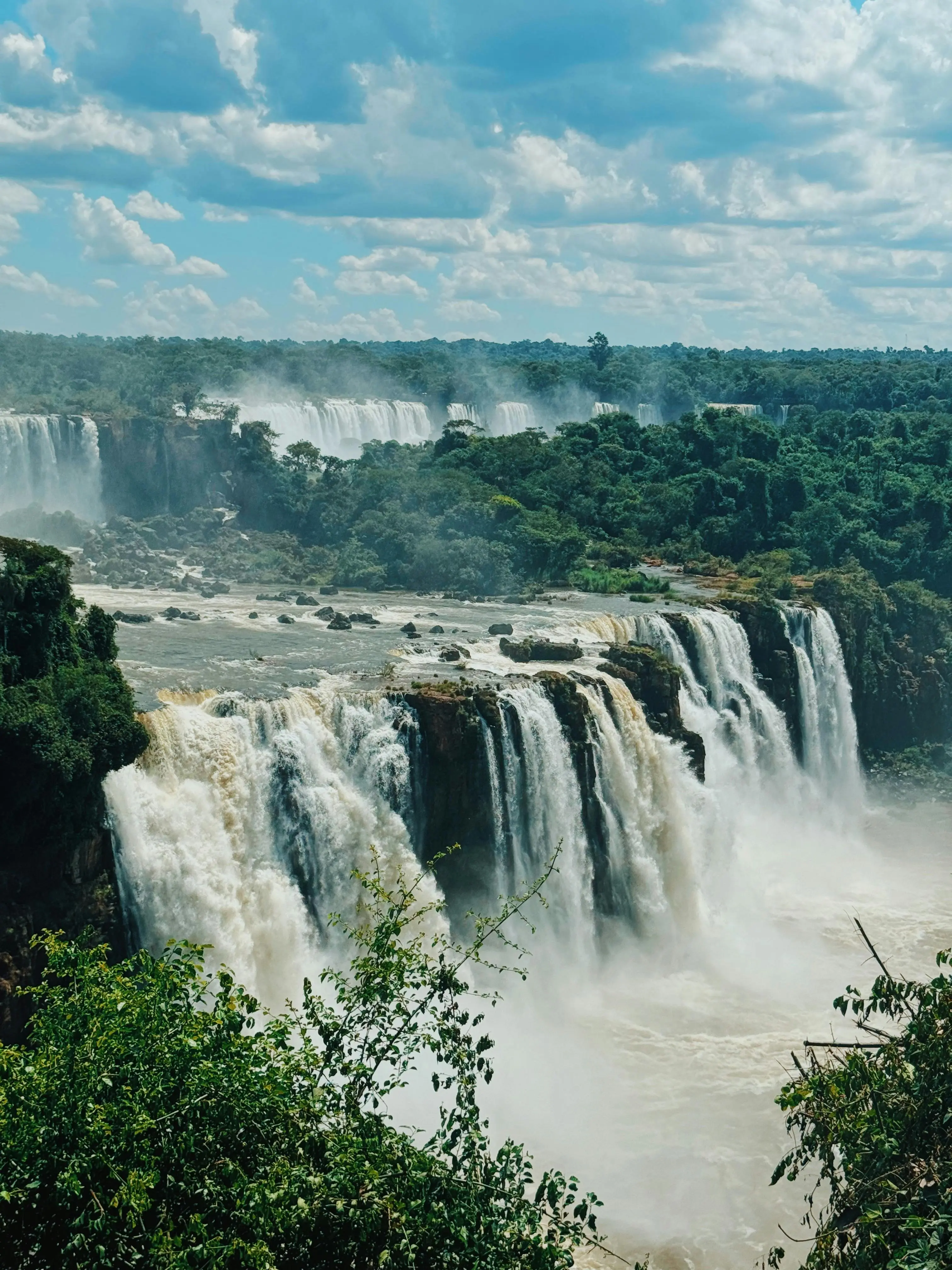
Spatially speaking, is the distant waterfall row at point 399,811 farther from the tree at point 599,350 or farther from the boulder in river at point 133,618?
the tree at point 599,350

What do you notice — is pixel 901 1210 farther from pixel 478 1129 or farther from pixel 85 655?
pixel 85 655

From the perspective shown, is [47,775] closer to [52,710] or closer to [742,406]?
[52,710]

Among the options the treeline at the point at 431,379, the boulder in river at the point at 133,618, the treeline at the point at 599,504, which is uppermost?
the treeline at the point at 431,379

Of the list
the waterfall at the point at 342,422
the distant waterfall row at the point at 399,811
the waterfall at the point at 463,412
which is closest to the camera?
the distant waterfall row at the point at 399,811

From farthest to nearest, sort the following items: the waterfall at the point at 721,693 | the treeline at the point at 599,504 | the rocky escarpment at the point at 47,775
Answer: the treeline at the point at 599,504
the waterfall at the point at 721,693
the rocky escarpment at the point at 47,775

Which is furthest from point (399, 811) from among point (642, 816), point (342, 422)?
point (342, 422)

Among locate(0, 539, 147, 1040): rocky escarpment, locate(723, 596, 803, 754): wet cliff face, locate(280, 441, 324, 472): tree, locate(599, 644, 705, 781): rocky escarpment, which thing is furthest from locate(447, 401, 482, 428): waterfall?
locate(0, 539, 147, 1040): rocky escarpment

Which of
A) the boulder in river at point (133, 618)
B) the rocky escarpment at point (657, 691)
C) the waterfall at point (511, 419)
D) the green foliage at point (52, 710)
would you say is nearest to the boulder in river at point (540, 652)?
the rocky escarpment at point (657, 691)

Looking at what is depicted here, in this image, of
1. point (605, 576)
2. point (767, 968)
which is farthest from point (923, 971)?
point (605, 576)
